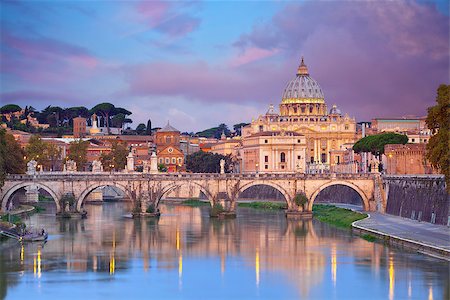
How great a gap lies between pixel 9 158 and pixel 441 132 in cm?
3134

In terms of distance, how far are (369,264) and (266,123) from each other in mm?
114907

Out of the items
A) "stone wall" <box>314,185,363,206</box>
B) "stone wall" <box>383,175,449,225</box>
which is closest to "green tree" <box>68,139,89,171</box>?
"stone wall" <box>314,185,363,206</box>

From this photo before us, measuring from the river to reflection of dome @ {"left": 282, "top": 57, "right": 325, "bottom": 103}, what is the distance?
105 metres

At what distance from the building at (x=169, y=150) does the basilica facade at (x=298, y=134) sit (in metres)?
9.02

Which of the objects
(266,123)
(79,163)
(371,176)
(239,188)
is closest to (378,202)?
(371,176)

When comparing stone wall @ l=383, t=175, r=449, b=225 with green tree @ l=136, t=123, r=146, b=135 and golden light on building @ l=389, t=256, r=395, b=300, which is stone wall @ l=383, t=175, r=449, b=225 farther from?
green tree @ l=136, t=123, r=146, b=135

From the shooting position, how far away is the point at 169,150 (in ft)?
461

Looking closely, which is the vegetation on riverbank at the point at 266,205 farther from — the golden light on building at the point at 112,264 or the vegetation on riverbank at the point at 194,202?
the golden light on building at the point at 112,264

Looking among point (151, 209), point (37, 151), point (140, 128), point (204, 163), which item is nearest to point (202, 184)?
point (151, 209)

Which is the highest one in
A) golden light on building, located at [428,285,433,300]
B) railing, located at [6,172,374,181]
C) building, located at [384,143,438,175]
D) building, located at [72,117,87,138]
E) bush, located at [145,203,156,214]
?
building, located at [72,117,87,138]

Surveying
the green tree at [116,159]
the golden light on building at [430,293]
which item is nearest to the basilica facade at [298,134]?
the green tree at [116,159]

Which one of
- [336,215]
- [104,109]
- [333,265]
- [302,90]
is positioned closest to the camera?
[333,265]

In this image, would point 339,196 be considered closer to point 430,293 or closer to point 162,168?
point 162,168

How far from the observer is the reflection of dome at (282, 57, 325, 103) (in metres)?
170
